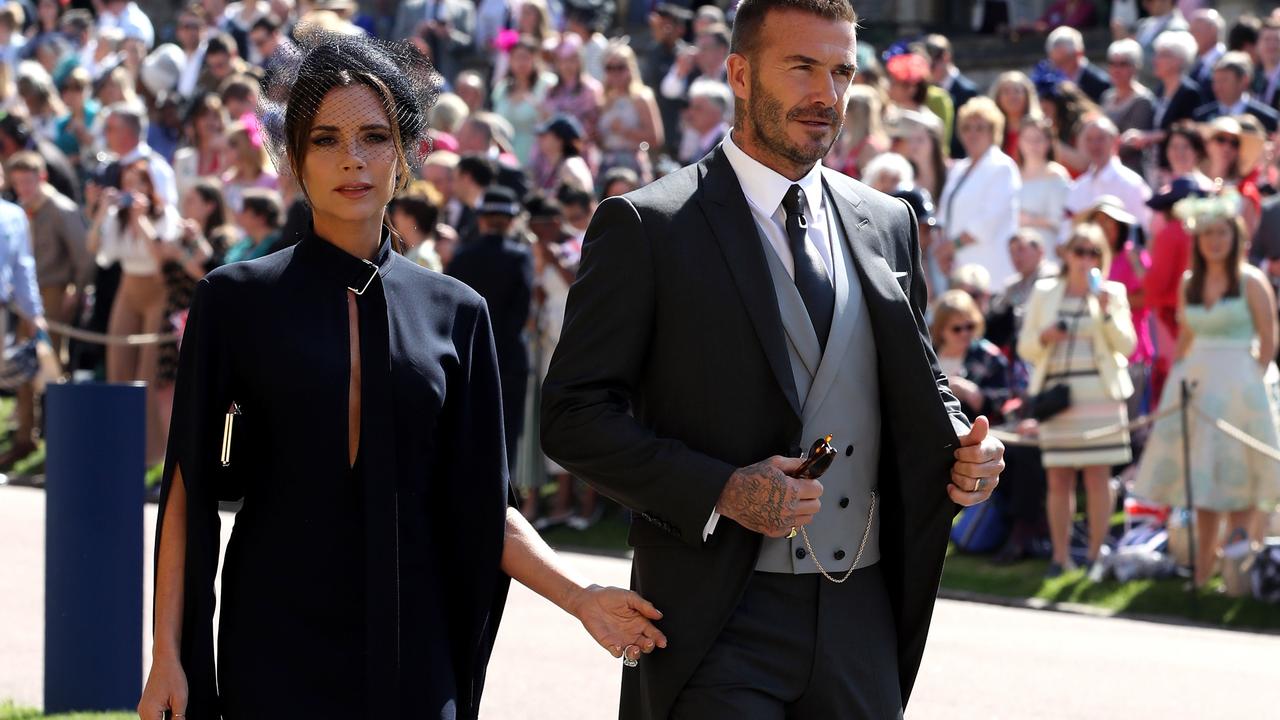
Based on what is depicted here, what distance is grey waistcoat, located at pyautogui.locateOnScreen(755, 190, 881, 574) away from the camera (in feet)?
12.8

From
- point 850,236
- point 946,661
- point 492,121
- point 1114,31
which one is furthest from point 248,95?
point 850,236

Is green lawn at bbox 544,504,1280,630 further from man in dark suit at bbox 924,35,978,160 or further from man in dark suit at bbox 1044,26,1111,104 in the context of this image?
man in dark suit at bbox 924,35,978,160

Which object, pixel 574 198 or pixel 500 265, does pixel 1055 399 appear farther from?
pixel 574 198

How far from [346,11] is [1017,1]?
735 centimetres

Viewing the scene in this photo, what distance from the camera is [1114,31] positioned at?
16516 millimetres

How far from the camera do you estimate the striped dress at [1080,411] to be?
1068cm

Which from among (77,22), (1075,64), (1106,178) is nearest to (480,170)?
(1106,178)

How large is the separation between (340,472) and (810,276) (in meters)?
0.99

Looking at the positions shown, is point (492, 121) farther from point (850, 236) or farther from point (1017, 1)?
point (850, 236)

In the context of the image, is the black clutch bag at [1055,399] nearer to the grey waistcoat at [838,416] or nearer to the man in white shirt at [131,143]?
the grey waistcoat at [838,416]

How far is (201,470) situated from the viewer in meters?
3.72

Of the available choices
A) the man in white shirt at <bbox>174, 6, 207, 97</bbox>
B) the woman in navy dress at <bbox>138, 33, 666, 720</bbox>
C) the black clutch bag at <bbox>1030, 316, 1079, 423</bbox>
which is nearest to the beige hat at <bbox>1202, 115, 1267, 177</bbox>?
the black clutch bag at <bbox>1030, 316, 1079, 423</bbox>

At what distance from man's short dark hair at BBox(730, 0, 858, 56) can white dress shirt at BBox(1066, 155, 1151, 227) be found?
8.64 metres

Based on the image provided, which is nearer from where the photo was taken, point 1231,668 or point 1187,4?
point 1231,668
